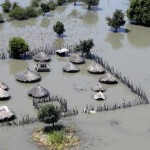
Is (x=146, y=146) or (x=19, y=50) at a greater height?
(x=19, y=50)

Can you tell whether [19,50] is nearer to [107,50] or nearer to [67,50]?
[67,50]

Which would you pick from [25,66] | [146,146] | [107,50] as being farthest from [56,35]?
[146,146]

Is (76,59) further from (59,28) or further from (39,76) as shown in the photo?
(59,28)

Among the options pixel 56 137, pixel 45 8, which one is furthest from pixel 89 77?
pixel 45 8

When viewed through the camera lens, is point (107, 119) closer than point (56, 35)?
Yes

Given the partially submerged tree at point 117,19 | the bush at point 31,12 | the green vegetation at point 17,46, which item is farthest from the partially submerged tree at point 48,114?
the bush at point 31,12

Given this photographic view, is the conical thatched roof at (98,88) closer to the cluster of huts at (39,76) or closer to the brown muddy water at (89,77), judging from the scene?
the cluster of huts at (39,76)
